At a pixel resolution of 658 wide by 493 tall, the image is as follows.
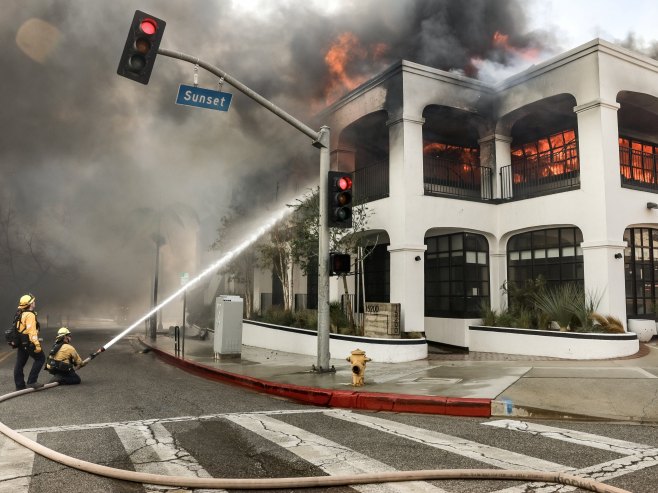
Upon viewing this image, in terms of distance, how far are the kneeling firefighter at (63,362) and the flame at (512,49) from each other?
1501cm

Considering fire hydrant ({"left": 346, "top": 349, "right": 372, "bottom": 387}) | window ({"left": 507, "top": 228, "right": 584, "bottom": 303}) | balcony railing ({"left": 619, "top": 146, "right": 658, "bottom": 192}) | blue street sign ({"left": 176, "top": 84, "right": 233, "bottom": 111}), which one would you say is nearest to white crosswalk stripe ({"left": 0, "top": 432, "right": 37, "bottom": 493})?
fire hydrant ({"left": 346, "top": 349, "right": 372, "bottom": 387})

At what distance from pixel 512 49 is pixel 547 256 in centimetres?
702

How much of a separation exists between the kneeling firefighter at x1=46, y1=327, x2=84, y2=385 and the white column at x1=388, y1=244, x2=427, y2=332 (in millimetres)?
7945

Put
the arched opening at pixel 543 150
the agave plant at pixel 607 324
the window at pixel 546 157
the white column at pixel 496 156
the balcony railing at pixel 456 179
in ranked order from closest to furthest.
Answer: the agave plant at pixel 607 324 < the arched opening at pixel 543 150 < the window at pixel 546 157 < the white column at pixel 496 156 < the balcony railing at pixel 456 179

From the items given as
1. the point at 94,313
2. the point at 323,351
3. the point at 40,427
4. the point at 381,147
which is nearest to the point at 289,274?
the point at 381,147

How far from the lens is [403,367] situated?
1066cm

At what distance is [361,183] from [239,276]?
8770mm

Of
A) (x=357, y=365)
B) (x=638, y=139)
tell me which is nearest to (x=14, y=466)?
(x=357, y=365)

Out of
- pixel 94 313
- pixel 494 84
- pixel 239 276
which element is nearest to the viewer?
pixel 494 84

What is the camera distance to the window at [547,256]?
1367 centimetres

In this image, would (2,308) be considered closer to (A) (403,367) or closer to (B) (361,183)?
(B) (361,183)

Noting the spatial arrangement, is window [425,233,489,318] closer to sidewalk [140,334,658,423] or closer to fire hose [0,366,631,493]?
sidewalk [140,334,658,423]

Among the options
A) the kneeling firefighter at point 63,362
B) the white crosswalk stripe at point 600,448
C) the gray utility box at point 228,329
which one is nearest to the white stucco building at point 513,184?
the gray utility box at point 228,329

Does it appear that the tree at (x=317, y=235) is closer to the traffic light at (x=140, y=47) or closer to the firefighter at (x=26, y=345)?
the traffic light at (x=140, y=47)
